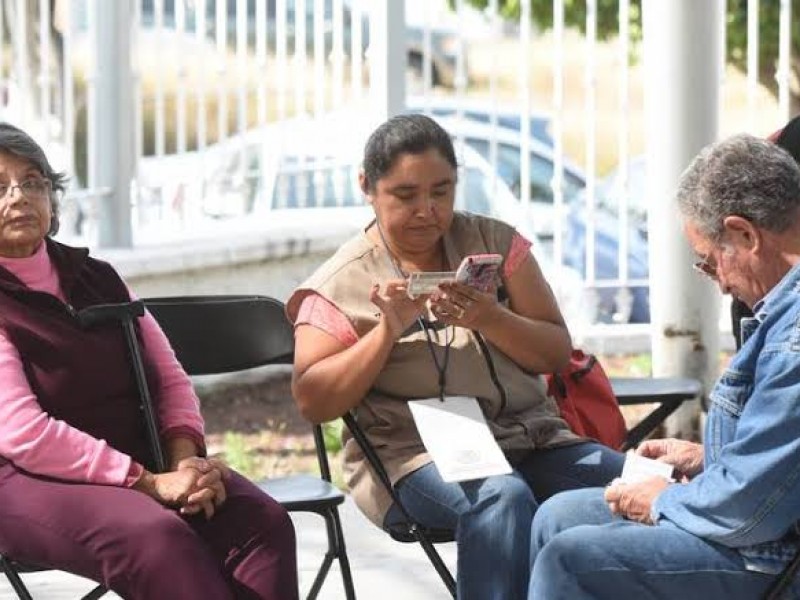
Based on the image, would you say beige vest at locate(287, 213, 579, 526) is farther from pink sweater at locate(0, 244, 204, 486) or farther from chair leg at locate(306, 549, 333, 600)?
pink sweater at locate(0, 244, 204, 486)

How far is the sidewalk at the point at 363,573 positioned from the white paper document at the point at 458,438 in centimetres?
137

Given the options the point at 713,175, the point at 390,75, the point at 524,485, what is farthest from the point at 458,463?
the point at 390,75

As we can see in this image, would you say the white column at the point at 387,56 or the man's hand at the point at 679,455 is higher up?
the white column at the point at 387,56

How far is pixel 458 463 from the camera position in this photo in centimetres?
464

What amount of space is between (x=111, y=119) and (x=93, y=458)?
14.0ft

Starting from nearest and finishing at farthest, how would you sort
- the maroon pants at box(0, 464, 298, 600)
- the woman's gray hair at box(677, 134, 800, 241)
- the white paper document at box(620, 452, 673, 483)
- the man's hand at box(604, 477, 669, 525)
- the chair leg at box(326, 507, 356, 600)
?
the woman's gray hair at box(677, 134, 800, 241)
the man's hand at box(604, 477, 669, 525)
the white paper document at box(620, 452, 673, 483)
the maroon pants at box(0, 464, 298, 600)
the chair leg at box(326, 507, 356, 600)

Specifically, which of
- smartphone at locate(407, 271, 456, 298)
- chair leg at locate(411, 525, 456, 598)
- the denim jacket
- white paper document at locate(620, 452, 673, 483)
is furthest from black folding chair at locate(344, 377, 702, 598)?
the denim jacket

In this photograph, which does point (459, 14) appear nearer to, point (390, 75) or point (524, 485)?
point (390, 75)

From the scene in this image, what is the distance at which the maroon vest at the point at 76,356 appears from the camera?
4574 mm

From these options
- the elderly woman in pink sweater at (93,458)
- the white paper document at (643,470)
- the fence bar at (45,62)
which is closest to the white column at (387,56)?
the fence bar at (45,62)

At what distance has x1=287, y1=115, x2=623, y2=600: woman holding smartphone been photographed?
4.73 metres

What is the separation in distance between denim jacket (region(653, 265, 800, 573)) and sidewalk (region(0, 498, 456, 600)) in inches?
91.8

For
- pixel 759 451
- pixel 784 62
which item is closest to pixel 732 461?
pixel 759 451

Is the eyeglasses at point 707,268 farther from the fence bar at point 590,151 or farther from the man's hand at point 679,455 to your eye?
the fence bar at point 590,151
